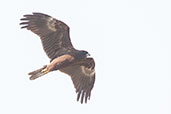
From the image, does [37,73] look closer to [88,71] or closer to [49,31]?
[49,31]

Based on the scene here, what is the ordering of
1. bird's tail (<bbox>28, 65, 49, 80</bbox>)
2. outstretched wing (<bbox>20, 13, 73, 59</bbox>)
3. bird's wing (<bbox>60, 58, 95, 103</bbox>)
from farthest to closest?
1. bird's wing (<bbox>60, 58, 95, 103</bbox>)
2. outstretched wing (<bbox>20, 13, 73, 59</bbox>)
3. bird's tail (<bbox>28, 65, 49, 80</bbox>)

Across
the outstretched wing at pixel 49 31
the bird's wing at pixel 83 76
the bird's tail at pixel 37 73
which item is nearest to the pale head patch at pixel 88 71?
the bird's wing at pixel 83 76

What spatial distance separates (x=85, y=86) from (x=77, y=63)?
3.58ft

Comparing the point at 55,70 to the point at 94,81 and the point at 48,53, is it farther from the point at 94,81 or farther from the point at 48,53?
the point at 94,81

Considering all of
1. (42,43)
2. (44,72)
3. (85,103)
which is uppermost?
(42,43)

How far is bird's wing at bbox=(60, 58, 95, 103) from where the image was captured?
1496cm

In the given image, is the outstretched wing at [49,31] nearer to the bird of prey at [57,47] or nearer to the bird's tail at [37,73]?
the bird of prey at [57,47]

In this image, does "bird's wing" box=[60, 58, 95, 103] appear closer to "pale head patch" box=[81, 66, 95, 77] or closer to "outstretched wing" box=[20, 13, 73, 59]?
"pale head patch" box=[81, 66, 95, 77]

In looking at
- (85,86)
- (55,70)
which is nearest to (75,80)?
(85,86)

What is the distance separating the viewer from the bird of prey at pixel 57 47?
14000 mm

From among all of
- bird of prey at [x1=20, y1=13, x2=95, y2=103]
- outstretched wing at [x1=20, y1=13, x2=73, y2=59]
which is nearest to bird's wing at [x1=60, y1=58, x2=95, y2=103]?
bird of prey at [x1=20, y1=13, x2=95, y2=103]

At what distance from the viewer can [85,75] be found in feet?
50.4

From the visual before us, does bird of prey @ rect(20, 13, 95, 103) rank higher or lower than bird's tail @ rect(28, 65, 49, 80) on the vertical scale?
higher

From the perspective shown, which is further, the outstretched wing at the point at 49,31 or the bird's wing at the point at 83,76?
the bird's wing at the point at 83,76
